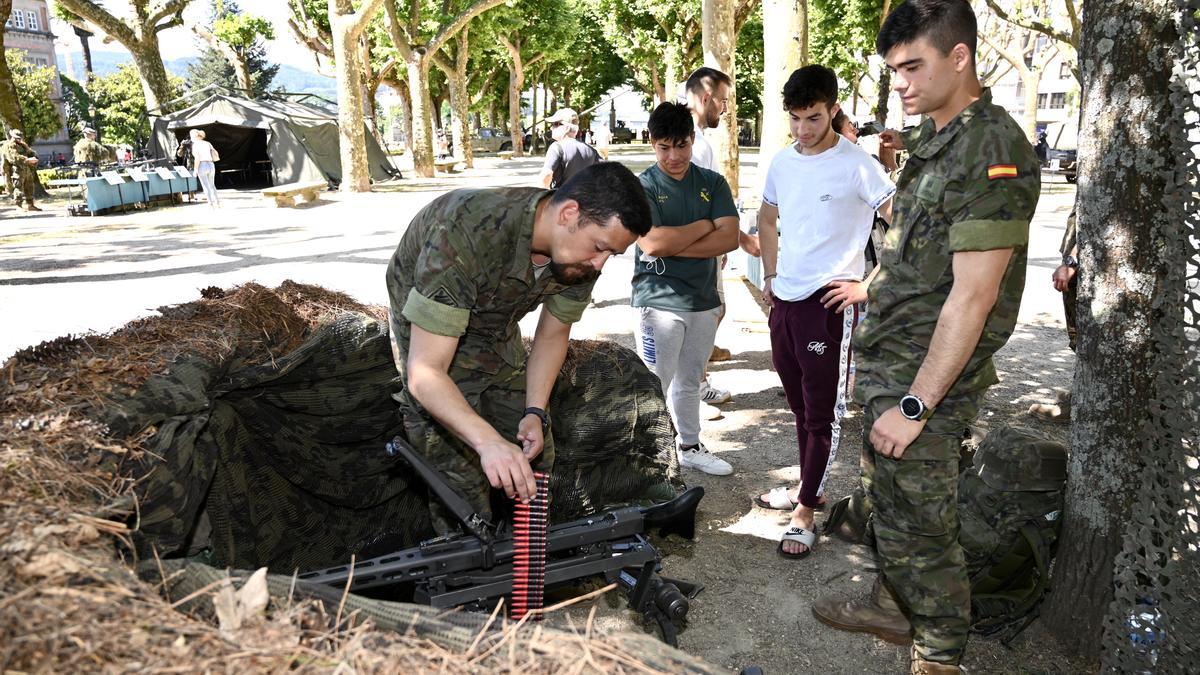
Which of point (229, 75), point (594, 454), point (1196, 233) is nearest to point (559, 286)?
Answer: point (594, 454)

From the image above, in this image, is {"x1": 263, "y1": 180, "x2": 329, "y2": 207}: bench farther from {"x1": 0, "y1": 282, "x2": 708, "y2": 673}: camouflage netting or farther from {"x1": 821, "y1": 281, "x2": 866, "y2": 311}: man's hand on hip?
{"x1": 821, "y1": 281, "x2": 866, "y2": 311}: man's hand on hip

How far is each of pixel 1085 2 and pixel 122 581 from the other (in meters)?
3.27

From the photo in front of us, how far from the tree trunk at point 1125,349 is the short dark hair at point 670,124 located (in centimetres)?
173

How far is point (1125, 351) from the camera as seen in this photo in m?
2.88

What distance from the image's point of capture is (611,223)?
258 centimetres

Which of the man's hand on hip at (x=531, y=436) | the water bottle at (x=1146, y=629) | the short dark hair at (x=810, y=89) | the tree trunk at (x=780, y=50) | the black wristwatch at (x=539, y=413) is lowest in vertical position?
the water bottle at (x=1146, y=629)

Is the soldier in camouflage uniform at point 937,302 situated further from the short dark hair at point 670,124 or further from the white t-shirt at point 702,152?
the white t-shirt at point 702,152

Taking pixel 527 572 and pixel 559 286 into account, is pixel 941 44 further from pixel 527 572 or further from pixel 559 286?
pixel 527 572

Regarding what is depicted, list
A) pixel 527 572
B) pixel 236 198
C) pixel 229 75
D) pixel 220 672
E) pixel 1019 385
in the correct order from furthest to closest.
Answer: pixel 229 75
pixel 236 198
pixel 1019 385
pixel 527 572
pixel 220 672

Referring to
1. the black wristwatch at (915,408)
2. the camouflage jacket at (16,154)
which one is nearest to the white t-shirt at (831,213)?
the black wristwatch at (915,408)

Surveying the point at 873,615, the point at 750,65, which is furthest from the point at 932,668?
the point at 750,65

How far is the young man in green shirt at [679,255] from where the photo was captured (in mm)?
4227

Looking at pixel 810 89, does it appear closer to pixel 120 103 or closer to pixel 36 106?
pixel 36 106

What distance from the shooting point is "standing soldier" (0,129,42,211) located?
1784 cm
